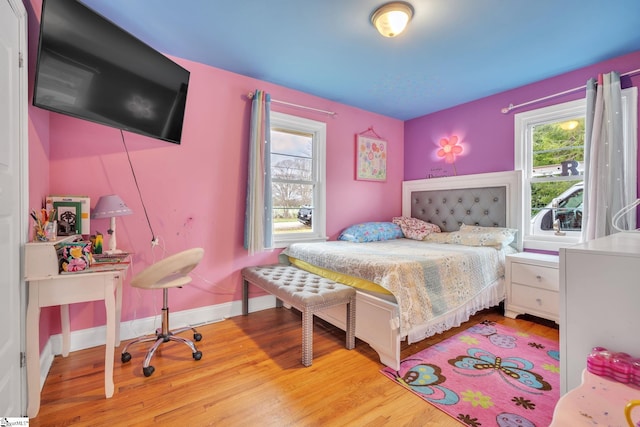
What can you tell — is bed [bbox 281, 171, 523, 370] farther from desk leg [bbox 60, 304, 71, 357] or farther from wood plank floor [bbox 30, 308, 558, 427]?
desk leg [bbox 60, 304, 71, 357]

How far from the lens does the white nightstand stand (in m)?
2.47

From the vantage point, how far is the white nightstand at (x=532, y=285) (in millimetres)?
2473

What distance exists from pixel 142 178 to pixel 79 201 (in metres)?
0.48

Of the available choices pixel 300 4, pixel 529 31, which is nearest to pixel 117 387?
pixel 300 4

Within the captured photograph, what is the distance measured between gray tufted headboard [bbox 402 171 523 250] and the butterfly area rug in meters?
1.28

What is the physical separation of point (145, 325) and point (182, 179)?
1.27 metres

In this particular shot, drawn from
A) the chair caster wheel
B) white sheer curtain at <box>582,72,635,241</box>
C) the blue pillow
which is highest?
white sheer curtain at <box>582,72,635,241</box>

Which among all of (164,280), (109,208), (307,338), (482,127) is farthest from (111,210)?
(482,127)

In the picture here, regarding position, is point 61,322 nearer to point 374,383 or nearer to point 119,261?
point 119,261

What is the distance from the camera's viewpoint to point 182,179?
253cm

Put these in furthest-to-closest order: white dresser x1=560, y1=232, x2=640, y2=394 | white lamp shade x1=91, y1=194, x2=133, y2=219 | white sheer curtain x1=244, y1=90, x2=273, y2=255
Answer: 1. white sheer curtain x1=244, y1=90, x2=273, y2=255
2. white lamp shade x1=91, y1=194, x2=133, y2=219
3. white dresser x1=560, y1=232, x2=640, y2=394

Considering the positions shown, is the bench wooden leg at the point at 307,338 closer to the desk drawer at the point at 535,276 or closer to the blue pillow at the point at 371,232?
the blue pillow at the point at 371,232

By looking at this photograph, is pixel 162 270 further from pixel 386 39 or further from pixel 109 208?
pixel 386 39

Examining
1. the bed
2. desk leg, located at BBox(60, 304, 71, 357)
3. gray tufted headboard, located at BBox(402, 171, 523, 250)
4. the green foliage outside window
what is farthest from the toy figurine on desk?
the green foliage outside window
